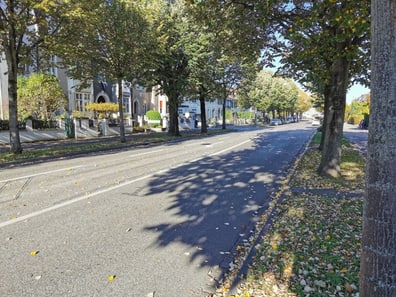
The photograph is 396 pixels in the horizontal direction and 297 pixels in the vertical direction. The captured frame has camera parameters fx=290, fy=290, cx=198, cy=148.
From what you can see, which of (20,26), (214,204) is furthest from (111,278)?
(20,26)

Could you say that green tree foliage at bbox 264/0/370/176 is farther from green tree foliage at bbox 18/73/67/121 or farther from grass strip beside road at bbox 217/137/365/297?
green tree foliage at bbox 18/73/67/121

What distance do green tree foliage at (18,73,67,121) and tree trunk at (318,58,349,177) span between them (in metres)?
20.6

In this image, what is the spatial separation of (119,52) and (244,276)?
17.3 m

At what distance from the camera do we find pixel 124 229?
4.79 meters

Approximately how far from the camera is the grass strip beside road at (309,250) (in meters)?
3.13

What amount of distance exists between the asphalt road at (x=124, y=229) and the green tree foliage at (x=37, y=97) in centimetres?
1598

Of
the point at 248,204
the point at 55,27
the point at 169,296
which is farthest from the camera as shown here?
the point at 55,27

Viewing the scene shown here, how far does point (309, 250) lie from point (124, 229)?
286 centimetres

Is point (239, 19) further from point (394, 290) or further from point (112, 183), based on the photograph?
point (394, 290)

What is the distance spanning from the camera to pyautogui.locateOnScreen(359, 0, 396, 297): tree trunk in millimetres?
1898

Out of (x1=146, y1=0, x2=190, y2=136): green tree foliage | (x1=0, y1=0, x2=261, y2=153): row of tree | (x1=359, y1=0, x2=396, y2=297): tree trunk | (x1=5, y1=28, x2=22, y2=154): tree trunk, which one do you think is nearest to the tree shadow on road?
(x1=359, y1=0, x2=396, y2=297): tree trunk

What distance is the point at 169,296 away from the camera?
9.93ft

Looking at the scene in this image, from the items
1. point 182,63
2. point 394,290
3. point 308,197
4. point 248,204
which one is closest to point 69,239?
point 248,204

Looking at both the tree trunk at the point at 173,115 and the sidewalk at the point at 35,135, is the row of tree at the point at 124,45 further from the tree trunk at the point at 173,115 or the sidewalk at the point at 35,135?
the sidewalk at the point at 35,135
